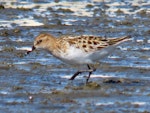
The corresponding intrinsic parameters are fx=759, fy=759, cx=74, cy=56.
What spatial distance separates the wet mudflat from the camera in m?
11.5

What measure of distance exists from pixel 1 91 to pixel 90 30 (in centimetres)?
656

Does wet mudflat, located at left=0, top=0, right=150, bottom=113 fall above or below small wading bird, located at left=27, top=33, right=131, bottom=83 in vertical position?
below

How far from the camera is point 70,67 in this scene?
1452cm

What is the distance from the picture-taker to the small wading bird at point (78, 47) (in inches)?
504

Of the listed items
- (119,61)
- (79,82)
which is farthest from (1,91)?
(119,61)

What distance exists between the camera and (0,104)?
1143 cm

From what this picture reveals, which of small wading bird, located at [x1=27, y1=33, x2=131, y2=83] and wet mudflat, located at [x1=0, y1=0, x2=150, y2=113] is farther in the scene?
small wading bird, located at [x1=27, y1=33, x2=131, y2=83]

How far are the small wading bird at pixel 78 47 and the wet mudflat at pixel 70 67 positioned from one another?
1.40ft

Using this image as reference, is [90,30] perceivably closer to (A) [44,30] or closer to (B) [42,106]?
(A) [44,30]

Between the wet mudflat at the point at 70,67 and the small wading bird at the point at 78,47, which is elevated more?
the small wading bird at the point at 78,47

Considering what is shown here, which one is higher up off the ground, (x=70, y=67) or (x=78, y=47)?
(x=78, y=47)

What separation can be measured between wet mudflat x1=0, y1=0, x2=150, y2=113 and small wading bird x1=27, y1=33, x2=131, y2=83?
0.43 meters

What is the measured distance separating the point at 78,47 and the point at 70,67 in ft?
5.68

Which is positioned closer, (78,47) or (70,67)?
(78,47)
